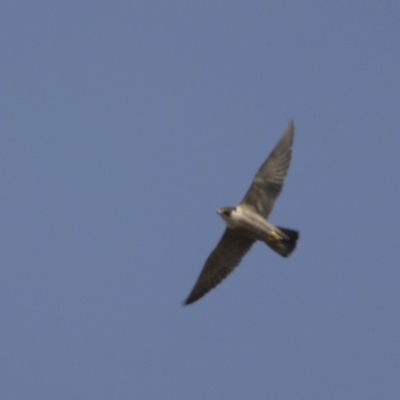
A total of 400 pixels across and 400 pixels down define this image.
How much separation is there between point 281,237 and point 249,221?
2.17ft

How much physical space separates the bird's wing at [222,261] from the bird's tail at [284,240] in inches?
37.6

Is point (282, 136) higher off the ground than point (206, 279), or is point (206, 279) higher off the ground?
point (282, 136)

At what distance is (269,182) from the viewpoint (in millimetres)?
21500

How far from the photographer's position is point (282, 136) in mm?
21781

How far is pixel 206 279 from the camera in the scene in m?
22.8

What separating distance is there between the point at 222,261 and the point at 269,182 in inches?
81.5

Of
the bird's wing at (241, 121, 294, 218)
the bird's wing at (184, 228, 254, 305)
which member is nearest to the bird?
the bird's wing at (241, 121, 294, 218)

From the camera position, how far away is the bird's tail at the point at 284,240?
21.4 m

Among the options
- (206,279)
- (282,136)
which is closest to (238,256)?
(206,279)

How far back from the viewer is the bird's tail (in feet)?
70.2

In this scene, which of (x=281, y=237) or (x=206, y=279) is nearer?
(x=281, y=237)

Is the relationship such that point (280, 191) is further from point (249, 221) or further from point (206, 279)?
point (206, 279)

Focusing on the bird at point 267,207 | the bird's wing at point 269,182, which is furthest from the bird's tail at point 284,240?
the bird's wing at point 269,182

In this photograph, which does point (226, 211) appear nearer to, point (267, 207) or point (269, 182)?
point (267, 207)
